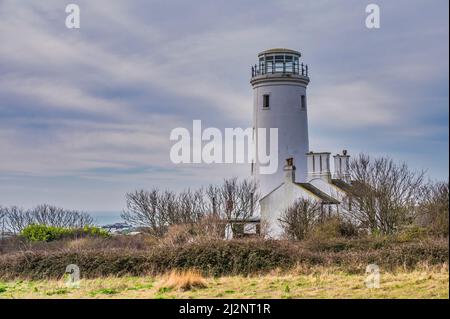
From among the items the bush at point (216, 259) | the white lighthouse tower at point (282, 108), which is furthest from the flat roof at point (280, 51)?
the bush at point (216, 259)

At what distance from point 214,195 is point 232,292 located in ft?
68.0

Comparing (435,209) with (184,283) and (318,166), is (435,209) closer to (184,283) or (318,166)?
(184,283)

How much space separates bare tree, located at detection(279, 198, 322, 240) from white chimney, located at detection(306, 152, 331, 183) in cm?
281

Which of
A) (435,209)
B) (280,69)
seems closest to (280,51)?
(280,69)

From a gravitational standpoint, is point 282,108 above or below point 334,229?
above

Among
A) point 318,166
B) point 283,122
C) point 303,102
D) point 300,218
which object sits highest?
point 303,102

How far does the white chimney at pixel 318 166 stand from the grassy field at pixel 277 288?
18.7 meters

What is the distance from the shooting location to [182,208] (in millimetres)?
34938

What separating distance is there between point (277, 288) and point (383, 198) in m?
15.2

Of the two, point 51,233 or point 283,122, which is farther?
point 283,122

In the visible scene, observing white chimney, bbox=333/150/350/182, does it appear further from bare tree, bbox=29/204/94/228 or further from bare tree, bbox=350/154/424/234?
bare tree, bbox=29/204/94/228

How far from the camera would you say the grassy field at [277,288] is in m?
14.9

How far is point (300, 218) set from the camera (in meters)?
33.1
